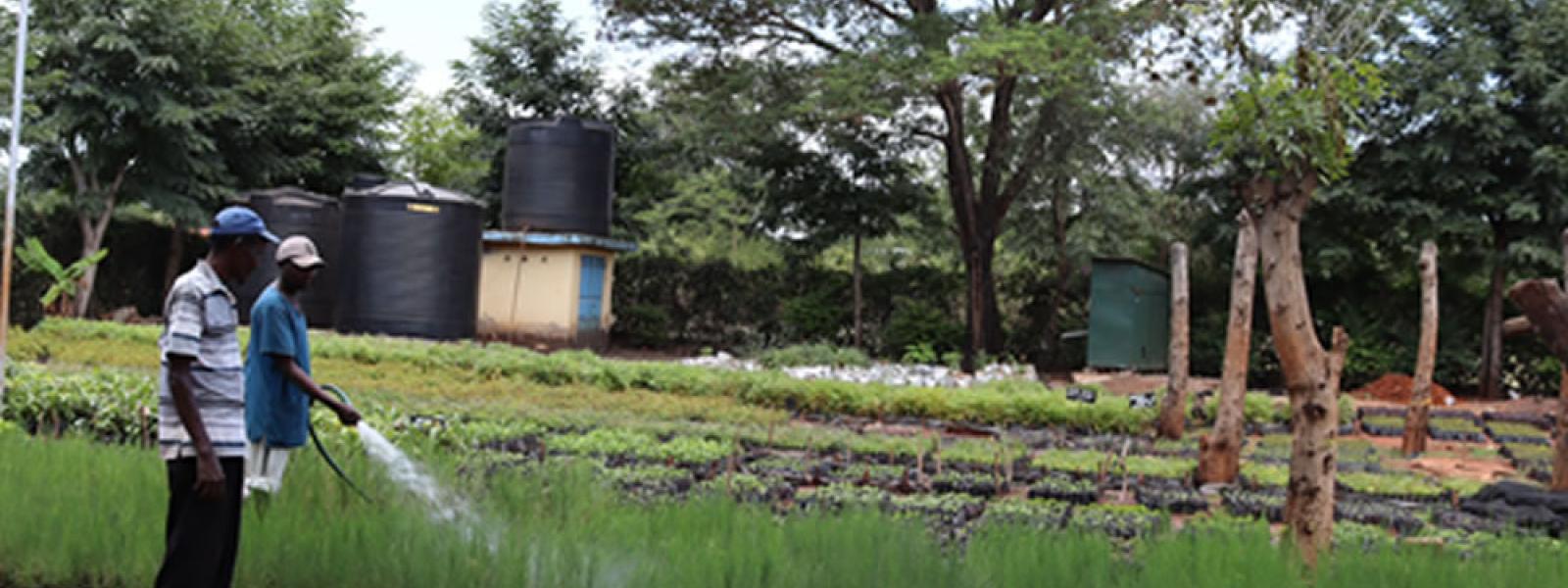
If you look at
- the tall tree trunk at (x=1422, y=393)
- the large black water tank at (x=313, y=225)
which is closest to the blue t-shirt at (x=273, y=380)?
the tall tree trunk at (x=1422, y=393)

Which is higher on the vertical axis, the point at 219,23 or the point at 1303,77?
the point at 219,23

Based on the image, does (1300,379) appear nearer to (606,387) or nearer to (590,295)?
(606,387)

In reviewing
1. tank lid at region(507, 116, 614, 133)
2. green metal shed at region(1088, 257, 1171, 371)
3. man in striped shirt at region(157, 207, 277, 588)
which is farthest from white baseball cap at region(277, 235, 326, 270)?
green metal shed at region(1088, 257, 1171, 371)

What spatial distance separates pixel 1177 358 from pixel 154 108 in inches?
642

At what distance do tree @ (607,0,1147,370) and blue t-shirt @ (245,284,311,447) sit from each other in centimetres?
1321

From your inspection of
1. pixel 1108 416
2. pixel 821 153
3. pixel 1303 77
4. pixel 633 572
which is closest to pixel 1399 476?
pixel 1108 416

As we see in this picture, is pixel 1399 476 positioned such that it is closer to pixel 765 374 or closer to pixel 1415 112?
pixel 765 374

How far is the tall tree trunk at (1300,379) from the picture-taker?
557cm

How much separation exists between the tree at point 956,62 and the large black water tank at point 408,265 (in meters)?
4.86

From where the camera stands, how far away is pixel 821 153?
22.5 meters

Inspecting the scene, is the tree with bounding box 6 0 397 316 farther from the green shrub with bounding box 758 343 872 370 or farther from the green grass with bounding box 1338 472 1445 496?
the green grass with bounding box 1338 472 1445 496

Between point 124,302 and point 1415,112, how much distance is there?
21562mm

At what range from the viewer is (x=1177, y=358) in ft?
38.8

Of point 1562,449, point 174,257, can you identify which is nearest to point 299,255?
point 1562,449
